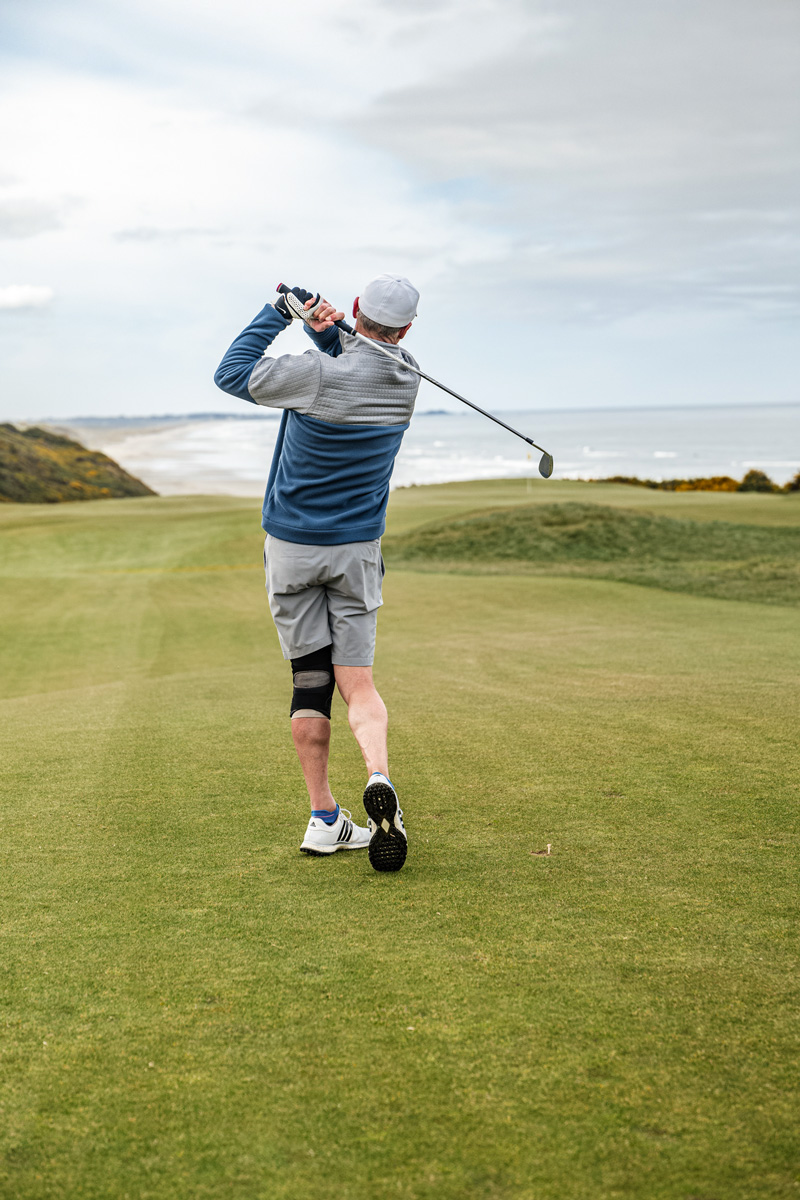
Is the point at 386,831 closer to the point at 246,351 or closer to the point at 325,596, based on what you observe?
the point at 325,596

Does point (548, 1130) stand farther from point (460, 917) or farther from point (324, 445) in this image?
point (324, 445)

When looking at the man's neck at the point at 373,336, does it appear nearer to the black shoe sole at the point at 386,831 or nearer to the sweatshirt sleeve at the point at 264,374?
the sweatshirt sleeve at the point at 264,374

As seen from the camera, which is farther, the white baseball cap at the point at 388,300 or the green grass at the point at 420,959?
the white baseball cap at the point at 388,300

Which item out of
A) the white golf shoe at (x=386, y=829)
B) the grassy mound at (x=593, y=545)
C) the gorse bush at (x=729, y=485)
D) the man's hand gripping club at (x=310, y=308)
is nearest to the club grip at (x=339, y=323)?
the man's hand gripping club at (x=310, y=308)

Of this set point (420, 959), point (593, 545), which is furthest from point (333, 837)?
point (593, 545)

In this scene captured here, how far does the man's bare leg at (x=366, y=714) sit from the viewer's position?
3861mm

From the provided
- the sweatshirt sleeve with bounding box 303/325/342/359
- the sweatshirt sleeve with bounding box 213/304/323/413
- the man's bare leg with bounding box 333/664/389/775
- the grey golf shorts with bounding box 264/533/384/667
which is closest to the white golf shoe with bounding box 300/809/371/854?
the man's bare leg with bounding box 333/664/389/775

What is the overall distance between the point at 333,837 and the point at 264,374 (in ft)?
5.76

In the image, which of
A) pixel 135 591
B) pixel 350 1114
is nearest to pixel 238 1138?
pixel 350 1114

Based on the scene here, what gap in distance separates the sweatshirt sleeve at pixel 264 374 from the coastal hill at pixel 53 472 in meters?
52.9

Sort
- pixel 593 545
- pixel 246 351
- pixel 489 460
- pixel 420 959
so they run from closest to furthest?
pixel 420 959 → pixel 246 351 → pixel 593 545 → pixel 489 460

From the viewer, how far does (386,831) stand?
11.6ft

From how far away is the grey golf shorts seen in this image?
391 centimetres

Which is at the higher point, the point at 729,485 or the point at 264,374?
the point at 729,485
